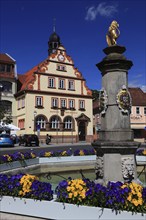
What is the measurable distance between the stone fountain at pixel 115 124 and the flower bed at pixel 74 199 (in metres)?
2.17

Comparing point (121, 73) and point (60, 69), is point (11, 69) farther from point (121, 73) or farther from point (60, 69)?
point (121, 73)

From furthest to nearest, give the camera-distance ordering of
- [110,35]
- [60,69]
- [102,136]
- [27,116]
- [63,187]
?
[60,69]
[27,116]
[110,35]
[102,136]
[63,187]

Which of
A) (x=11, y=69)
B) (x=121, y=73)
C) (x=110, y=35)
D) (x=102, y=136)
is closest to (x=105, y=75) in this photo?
(x=121, y=73)

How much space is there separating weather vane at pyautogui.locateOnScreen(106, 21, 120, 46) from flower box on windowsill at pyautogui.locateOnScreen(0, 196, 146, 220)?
564 centimetres

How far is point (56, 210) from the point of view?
561 centimetres

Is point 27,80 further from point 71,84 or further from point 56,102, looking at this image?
point 71,84

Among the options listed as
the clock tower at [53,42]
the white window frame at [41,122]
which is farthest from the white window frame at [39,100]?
the clock tower at [53,42]

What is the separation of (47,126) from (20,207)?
1373 inches

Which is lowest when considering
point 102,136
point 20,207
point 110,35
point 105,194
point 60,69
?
point 20,207

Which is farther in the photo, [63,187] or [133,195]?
[63,187]

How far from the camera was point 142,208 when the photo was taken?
507 cm

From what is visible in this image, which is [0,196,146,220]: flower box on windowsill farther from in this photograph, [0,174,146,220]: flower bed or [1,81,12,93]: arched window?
[1,81,12,93]: arched window

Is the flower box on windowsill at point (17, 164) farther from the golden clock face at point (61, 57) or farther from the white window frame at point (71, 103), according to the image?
the golden clock face at point (61, 57)

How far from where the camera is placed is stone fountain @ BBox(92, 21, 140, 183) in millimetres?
7926
